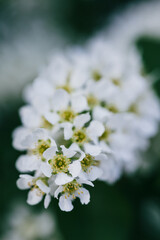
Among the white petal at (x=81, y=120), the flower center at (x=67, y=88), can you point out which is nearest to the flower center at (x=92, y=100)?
the flower center at (x=67, y=88)

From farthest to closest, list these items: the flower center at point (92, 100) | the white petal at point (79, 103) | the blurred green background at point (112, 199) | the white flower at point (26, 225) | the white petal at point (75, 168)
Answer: the white flower at point (26, 225), the blurred green background at point (112, 199), the flower center at point (92, 100), the white petal at point (79, 103), the white petal at point (75, 168)

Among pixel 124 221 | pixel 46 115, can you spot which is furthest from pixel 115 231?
pixel 46 115

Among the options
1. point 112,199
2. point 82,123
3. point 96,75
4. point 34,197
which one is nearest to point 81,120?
point 82,123

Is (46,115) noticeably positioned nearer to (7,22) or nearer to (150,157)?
(150,157)

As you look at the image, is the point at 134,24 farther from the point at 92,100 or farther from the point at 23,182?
the point at 23,182

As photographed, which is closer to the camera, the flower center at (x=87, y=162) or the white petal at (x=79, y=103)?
the flower center at (x=87, y=162)

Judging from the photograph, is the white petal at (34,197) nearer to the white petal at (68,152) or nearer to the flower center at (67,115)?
the white petal at (68,152)
